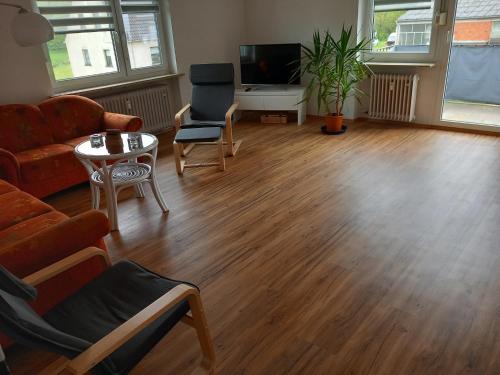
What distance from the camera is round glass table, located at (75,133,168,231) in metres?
2.93

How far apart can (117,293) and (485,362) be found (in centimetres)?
162

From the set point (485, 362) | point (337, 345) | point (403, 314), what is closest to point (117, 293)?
point (337, 345)

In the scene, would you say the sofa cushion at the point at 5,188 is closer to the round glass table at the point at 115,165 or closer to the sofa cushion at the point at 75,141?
the round glass table at the point at 115,165

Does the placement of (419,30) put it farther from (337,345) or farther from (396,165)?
(337,345)

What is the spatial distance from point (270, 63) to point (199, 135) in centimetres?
225

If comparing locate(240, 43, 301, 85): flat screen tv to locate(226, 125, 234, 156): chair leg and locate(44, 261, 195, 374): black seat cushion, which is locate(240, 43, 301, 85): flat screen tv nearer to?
locate(226, 125, 234, 156): chair leg

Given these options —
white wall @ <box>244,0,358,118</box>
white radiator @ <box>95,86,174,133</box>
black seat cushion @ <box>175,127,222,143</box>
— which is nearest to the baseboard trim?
white wall @ <box>244,0,358,118</box>

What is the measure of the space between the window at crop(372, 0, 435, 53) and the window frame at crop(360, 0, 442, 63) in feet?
0.09

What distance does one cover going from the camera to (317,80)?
555cm

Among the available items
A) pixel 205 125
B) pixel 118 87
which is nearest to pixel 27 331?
pixel 205 125

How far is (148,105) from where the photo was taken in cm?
517

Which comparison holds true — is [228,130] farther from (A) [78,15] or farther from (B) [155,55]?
(A) [78,15]

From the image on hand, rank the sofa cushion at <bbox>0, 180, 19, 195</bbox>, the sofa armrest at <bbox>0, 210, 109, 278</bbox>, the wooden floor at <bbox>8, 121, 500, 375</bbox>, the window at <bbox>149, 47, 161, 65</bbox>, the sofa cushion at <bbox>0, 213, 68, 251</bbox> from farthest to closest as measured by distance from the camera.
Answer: the window at <bbox>149, 47, 161, 65</bbox> → the sofa cushion at <bbox>0, 180, 19, 195</bbox> → the sofa cushion at <bbox>0, 213, 68, 251</bbox> → the wooden floor at <bbox>8, 121, 500, 375</bbox> → the sofa armrest at <bbox>0, 210, 109, 278</bbox>

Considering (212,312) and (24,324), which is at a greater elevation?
(24,324)
